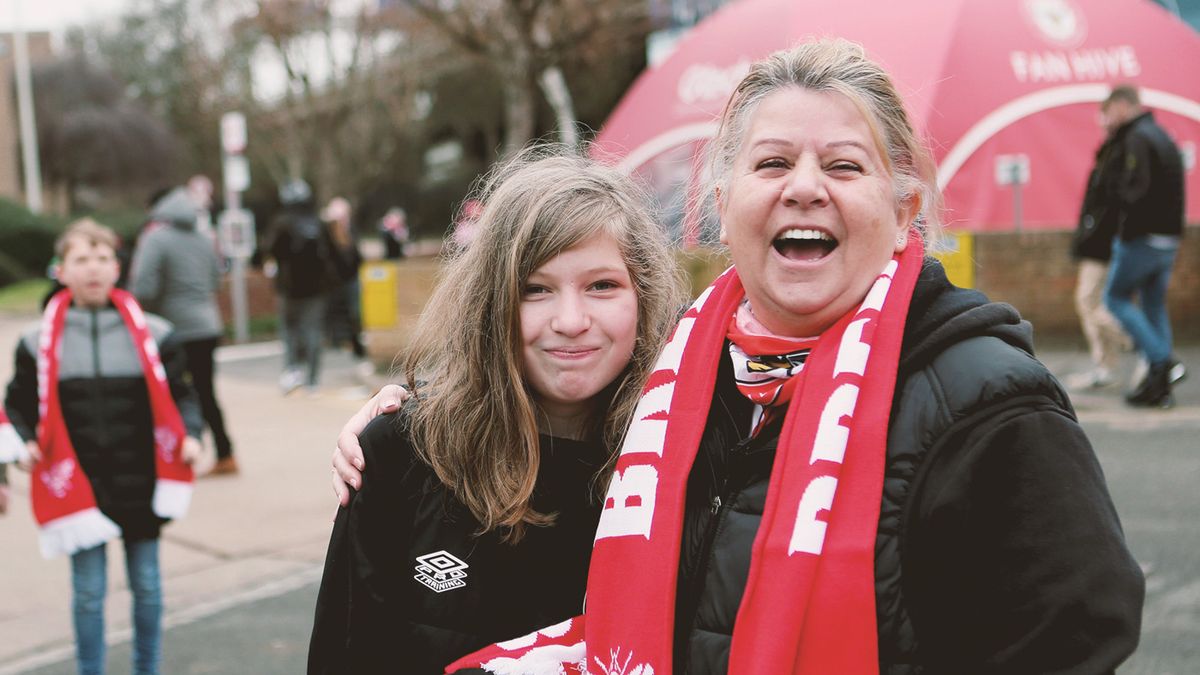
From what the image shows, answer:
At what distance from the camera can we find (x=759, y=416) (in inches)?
68.5

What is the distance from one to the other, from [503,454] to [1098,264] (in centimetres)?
711

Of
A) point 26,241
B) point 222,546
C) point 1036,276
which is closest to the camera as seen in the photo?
point 222,546

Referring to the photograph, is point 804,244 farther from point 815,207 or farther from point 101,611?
point 101,611

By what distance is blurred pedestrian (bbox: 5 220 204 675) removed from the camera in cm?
409

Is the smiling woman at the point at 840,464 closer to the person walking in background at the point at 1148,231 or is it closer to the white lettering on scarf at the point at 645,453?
the white lettering on scarf at the point at 645,453

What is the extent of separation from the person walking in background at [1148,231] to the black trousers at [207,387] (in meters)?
5.94

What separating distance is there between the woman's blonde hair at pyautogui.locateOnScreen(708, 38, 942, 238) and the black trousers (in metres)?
6.37

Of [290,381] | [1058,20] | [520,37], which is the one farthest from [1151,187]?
[290,381]

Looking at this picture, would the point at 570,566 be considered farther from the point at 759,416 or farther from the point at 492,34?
the point at 492,34

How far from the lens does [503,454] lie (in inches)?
80.9

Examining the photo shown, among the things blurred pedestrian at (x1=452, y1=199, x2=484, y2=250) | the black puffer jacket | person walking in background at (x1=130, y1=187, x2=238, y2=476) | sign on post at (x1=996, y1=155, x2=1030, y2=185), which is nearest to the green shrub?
person walking in background at (x1=130, y1=187, x2=238, y2=476)

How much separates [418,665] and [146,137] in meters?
36.2

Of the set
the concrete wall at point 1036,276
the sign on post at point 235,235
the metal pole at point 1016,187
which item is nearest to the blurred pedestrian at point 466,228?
the concrete wall at point 1036,276

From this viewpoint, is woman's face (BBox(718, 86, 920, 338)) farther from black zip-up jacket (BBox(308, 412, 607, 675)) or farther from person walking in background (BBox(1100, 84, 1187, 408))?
person walking in background (BBox(1100, 84, 1187, 408))
